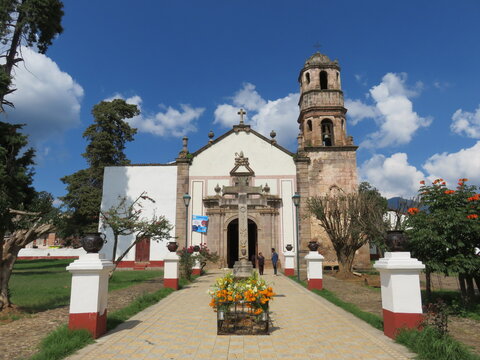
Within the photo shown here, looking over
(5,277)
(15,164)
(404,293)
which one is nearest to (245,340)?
(404,293)

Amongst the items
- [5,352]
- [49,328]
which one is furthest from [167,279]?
[5,352]

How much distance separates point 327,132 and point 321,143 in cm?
126

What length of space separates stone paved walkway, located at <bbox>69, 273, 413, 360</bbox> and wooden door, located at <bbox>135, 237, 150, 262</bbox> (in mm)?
15434

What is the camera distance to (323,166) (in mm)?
23750

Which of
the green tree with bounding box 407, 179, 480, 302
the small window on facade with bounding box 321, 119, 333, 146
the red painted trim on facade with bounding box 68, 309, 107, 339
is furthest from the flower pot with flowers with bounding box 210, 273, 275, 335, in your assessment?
the small window on facade with bounding box 321, 119, 333, 146

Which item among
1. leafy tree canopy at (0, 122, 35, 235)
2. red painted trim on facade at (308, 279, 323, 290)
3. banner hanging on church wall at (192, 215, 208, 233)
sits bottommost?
red painted trim on facade at (308, 279, 323, 290)

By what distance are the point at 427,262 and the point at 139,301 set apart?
24.3 feet

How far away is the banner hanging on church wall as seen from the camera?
22359mm

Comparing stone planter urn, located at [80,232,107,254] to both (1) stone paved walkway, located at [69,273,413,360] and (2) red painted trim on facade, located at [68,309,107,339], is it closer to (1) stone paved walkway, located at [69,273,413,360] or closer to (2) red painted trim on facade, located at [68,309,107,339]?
(2) red painted trim on facade, located at [68,309,107,339]

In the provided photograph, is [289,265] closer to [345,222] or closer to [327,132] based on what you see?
[345,222]

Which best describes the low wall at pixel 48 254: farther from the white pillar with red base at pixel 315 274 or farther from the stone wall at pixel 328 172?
Answer: the white pillar with red base at pixel 315 274

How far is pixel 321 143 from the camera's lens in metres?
24.8

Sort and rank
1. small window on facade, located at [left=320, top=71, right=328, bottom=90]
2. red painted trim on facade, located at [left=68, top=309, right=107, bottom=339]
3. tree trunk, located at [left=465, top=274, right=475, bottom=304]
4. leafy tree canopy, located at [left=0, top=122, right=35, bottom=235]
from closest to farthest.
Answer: red painted trim on facade, located at [left=68, top=309, right=107, bottom=339] < tree trunk, located at [left=465, top=274, right=475, bottom=304] < leafy tree canopy, located at [left=0, top=122, right=35, bottom=235] < small window on facade, located at [left=320, top=71, right=328, bottom=90]

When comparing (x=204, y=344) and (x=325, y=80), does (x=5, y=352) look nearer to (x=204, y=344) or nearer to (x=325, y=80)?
(x=204, y=344)
